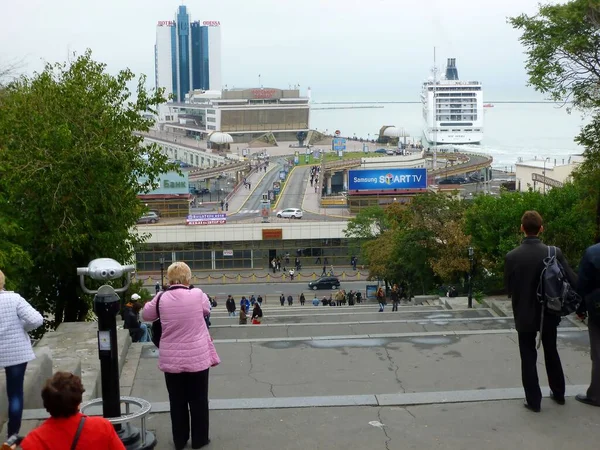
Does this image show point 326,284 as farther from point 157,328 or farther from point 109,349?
point 109,349

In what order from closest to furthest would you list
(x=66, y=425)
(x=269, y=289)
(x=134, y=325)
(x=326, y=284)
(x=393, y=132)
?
1. (x=66, y=425)
2. (x=134, y=325)
3. (x=326, y=284)
4. (x=269, y=289)
5. (x=393, y=132)

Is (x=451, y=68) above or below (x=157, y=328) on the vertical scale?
above

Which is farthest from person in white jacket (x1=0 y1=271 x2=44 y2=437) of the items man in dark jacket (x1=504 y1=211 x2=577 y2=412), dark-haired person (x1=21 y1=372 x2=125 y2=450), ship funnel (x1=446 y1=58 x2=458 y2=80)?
ship funnel (x1=446 y1=58 x2=458 y2=80)

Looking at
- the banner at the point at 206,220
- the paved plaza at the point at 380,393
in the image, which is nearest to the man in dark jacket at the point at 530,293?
the paved plaza at the point at 380,393

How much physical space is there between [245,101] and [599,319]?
507 ft

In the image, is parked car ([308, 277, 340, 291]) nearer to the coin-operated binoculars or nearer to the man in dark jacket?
the man in dark jacket

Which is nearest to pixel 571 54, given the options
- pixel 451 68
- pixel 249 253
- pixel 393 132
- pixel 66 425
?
pixel 66 425

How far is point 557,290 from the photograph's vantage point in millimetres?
5805

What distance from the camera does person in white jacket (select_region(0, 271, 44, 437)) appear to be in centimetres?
515

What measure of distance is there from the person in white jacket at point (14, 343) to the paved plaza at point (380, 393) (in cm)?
39

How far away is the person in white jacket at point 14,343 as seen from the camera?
5.15 m

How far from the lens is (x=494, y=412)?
6.19 m

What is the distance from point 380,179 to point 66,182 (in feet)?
162

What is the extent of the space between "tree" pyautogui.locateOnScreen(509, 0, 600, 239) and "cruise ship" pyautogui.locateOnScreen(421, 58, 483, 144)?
137 m
